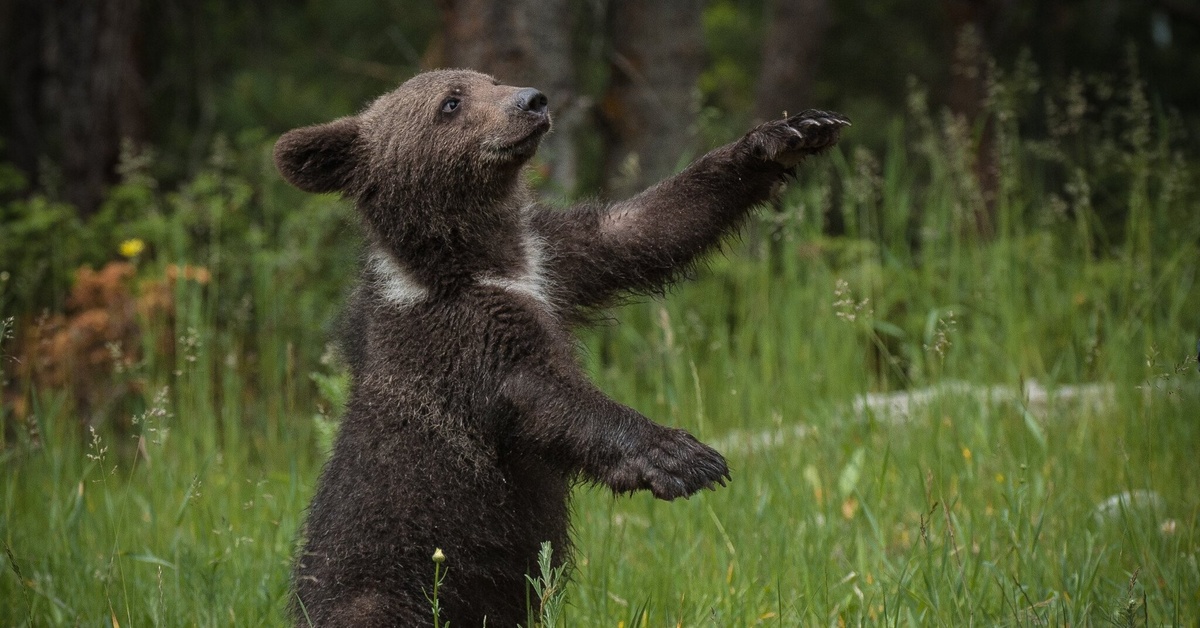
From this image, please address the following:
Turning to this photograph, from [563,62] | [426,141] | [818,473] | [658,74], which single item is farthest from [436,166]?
[658,74]

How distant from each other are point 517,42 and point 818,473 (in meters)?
3.17

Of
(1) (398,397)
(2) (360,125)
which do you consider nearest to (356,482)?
(1) (398,397)

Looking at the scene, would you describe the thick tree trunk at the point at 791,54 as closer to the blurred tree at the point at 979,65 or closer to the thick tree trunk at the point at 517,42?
the blurred tree at the point at 979,65

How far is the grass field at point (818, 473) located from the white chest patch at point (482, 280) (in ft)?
1.40

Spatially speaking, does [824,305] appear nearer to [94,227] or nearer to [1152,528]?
[1152,528]

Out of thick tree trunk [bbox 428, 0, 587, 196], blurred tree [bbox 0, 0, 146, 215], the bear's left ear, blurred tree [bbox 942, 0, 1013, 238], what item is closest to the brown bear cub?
the bear's left ear

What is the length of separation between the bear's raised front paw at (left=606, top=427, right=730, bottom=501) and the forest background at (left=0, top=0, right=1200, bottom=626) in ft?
2.16

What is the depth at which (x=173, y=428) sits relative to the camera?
566 centimetres

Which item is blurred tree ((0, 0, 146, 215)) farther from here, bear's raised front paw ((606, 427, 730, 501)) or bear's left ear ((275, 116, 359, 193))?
bear's raised front paw ((606, 427, 730, 501))

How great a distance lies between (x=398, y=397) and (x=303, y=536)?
2.22ft

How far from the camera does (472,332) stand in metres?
3.50

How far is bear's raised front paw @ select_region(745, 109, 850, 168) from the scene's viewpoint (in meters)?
3.59

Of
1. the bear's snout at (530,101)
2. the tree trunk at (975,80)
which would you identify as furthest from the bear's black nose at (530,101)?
the tree trunk at (975,80)

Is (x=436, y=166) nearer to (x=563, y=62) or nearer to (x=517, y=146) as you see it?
(x=517, y=146)
